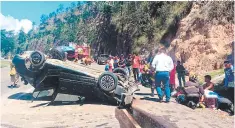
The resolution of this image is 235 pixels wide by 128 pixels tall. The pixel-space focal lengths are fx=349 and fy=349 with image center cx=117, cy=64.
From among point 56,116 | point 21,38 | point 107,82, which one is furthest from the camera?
point 21,38

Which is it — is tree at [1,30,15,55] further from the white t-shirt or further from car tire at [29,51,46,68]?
the white t-shirt

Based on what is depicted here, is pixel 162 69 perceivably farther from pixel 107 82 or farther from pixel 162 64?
pixel 107 82

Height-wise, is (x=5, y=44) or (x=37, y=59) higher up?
(x=5, y=44)

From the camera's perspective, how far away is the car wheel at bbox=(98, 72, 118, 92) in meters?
10.2

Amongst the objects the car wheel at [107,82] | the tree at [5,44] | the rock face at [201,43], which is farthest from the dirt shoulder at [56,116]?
the tree at [5,44]

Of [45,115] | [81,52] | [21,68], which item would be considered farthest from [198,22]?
[81,52]

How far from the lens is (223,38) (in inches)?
768

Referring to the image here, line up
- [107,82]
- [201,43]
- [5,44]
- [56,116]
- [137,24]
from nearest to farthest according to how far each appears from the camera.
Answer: [56,116] → [107,82] → [201,43] → [137,24] → [5,44]

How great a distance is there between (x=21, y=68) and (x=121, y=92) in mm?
3941

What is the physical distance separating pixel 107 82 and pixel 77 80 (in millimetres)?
1031

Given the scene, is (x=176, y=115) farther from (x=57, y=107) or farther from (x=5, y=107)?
(x=5, y=107)

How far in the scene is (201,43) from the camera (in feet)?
67.2

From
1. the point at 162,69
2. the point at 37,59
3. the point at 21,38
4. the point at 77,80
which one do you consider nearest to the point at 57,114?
the point at 77,80

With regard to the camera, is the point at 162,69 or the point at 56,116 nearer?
the point at 56,116
